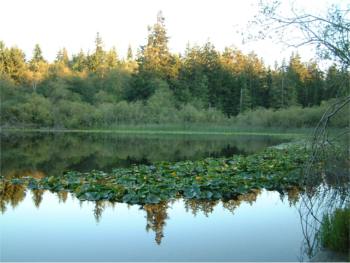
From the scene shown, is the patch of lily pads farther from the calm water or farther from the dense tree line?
the dense tree line

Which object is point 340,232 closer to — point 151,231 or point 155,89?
point 151,231

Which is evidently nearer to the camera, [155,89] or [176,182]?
[176,182]

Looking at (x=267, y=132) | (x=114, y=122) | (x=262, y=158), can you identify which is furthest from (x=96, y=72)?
(x=262, y=158)

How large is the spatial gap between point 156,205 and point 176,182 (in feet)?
4.65

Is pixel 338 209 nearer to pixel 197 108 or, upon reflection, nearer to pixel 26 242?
pixel 26 242

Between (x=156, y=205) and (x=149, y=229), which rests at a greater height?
(x=156, y=205)

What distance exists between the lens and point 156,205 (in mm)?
7449

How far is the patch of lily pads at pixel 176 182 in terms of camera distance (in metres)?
7.80

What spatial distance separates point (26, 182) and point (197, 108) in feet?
112

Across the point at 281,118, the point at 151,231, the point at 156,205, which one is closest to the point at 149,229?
the point at 151,231

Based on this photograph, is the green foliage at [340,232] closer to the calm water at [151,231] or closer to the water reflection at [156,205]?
the calm water at [151,231]

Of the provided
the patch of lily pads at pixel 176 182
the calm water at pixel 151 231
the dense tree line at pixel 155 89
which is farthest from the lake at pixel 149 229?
the dense tree line at pixel 155 89

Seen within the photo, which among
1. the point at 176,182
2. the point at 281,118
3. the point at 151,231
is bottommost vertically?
the point at 151,231

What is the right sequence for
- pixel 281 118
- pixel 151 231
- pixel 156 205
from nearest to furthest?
pixel 151 231 < pixel 156 205 < pixel 281 118
